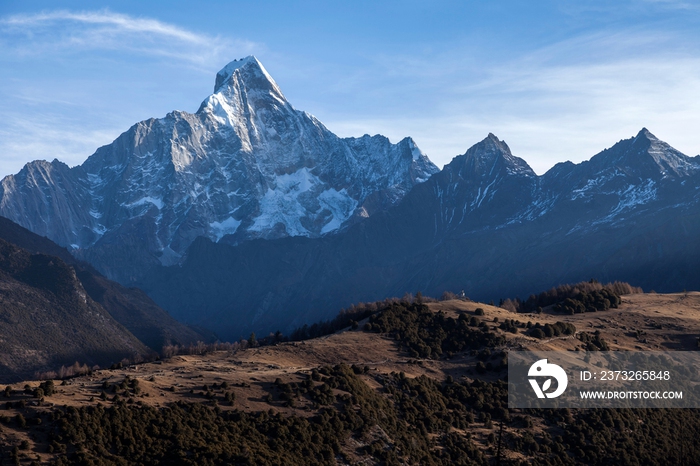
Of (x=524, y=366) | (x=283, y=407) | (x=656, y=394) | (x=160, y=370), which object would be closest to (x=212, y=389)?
(x=283, y=407)

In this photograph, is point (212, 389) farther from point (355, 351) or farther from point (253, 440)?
point (355, 351)

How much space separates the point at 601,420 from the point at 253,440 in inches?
2519

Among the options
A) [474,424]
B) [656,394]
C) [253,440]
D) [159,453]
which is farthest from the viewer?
[656,394]

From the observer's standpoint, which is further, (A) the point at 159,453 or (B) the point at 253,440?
(B) the point at 253,440

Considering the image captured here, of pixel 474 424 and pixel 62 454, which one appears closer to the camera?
pixel 62 454

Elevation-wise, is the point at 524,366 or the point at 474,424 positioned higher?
the point at 524,366

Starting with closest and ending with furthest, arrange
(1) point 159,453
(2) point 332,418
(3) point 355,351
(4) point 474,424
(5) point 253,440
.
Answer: (1) point 159,453 < (5) point 253,440 < (2) point 332,418 < (4) point 474,424 < (3) point 355,351

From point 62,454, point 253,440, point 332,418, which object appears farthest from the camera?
point 332,418

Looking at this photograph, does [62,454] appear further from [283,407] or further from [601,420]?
[601,420]

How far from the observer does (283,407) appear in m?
128

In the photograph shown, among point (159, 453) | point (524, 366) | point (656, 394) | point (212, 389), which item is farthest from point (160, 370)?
point (656, 394)

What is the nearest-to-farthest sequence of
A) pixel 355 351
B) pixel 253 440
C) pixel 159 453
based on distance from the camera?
1. pixel 159 453
2. pixel 253 440
3. pixel 355 351

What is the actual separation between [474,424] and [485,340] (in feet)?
121

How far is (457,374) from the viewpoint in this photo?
6437 inches
